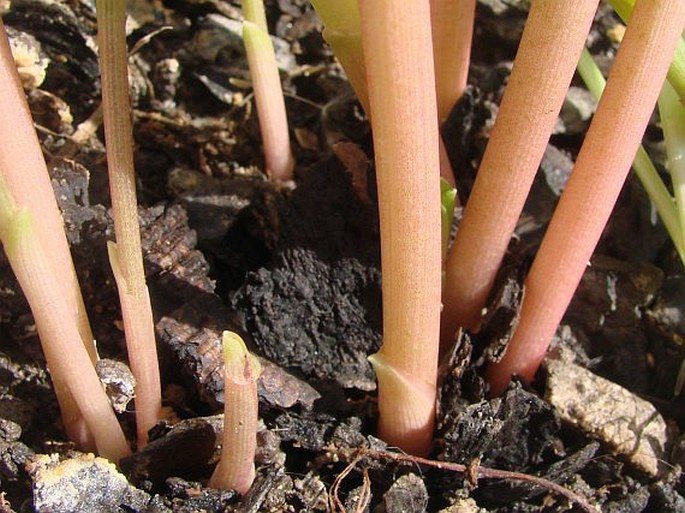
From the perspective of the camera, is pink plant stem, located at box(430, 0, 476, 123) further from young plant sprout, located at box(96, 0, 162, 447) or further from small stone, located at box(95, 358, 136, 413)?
small stone, located at box(95, 358, 136, 413)

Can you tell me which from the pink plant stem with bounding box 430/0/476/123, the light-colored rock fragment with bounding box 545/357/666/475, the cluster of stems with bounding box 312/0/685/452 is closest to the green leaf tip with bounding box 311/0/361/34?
the cluster of stems with bounding box 312/0/685/452

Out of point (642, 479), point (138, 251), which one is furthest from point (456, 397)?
point (138, 251)

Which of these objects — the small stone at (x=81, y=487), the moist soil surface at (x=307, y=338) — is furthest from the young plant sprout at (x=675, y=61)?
the small stone at (x=81, y=487)

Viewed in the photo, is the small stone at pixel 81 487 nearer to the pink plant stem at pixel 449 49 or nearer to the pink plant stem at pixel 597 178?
the pink plant stem at pixel 597 178

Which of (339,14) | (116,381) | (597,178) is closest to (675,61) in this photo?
(597,178)

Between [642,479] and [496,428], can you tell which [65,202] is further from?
[642,479]

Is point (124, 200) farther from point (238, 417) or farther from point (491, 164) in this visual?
point (491, 164)
